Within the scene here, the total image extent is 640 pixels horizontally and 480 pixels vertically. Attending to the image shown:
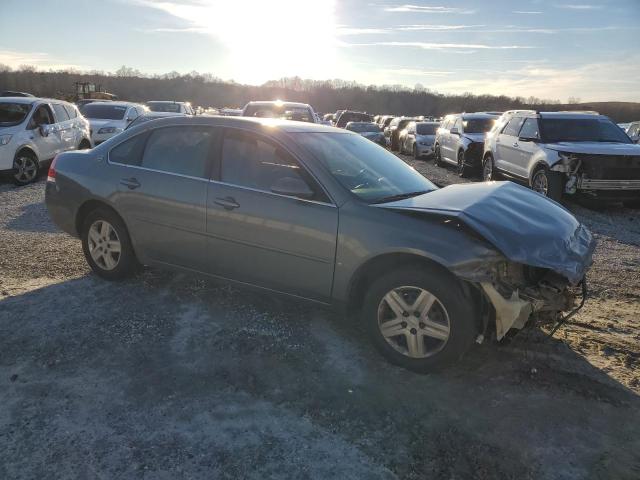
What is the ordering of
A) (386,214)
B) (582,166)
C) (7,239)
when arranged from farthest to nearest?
(582,166) → (7,239) → (386,214)

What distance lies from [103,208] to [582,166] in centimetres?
805

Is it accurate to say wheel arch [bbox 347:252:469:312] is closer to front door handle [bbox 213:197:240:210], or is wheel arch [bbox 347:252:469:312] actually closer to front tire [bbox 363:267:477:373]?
front tire [bbox 363:267:477:373]

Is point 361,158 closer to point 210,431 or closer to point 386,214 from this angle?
point 386,214

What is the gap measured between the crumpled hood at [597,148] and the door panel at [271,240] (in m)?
7.42

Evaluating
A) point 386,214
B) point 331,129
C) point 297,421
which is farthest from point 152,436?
point 331,129

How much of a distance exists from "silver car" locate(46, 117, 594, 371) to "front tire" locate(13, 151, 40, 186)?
22.9 ft

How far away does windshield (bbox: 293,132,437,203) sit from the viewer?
396 cm

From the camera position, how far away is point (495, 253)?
319 centimetres

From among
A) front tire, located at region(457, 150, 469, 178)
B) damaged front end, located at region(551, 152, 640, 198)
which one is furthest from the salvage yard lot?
front tire, located at region(457, 150, 469, 178)

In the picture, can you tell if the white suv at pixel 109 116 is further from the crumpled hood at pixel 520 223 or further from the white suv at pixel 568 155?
the crumpled hood at pixel 520 223

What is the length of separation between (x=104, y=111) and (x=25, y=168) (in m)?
6.44

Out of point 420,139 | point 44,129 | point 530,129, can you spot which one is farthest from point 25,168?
point 420,139

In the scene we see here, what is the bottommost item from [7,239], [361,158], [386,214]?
[7,239]

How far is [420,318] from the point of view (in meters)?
3.40
